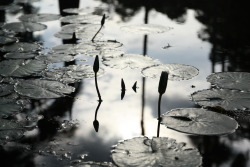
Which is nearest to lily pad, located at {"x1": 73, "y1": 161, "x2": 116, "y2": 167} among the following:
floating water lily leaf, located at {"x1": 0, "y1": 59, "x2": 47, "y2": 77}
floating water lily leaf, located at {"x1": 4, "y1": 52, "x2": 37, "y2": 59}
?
floating water lily leaf, located at {"x1": 0, "y1": 59, "x2": 47, "y2": 77}

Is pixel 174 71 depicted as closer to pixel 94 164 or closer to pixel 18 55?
pixel 94 164

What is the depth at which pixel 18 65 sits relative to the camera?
3.34 meters

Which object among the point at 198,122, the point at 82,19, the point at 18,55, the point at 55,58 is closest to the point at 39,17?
the point at 82,19

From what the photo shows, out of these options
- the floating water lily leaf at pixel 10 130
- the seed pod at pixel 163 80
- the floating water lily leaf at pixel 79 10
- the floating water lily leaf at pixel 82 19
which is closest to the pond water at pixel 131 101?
the floating water lily leaf at pixel 10 130

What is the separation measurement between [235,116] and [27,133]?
145cm

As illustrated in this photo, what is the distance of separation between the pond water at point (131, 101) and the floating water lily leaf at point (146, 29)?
4.1 inches

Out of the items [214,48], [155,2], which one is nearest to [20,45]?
[214,48]

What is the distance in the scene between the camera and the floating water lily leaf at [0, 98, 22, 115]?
96.8 inches

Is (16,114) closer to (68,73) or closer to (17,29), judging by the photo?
(68,73)

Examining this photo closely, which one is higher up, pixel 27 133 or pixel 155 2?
pixel 155 2

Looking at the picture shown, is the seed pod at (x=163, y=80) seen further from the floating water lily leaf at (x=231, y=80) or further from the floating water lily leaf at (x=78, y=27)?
the floating water lily leaf at (x=78, y=27)

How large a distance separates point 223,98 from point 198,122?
430mm

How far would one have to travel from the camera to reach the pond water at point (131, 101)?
2.02m

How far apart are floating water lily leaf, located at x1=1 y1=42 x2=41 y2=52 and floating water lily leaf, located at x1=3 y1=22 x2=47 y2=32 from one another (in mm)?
754
